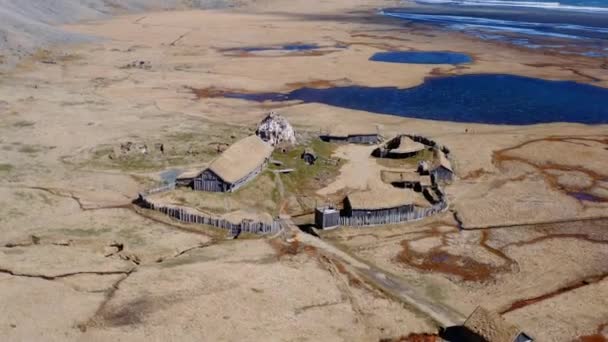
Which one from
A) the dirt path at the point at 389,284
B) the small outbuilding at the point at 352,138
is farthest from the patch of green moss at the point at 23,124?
the dirt path at the point at 389,284

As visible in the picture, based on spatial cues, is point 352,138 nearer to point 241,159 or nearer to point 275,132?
point 275,132

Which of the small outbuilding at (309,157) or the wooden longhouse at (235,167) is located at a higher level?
the wooden longhouse at (235,167)

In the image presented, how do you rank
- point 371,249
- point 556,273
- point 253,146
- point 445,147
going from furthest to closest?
1. point 445,147
2. point 253,146
3. point 371,249
4. point 556,273

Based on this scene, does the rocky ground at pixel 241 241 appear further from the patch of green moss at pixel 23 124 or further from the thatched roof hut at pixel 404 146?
the thatched roof hut at pixel 404 146

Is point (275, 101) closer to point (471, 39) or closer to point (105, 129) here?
point (105, 129)

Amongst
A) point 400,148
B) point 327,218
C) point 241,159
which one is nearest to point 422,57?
point 400,148

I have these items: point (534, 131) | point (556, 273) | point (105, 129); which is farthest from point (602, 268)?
point (105, 129)

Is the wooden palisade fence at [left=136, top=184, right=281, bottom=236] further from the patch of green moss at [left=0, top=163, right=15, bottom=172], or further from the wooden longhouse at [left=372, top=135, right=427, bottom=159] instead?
the wooden longhouse at [left=372, top=135, right=427, bottom=159]
